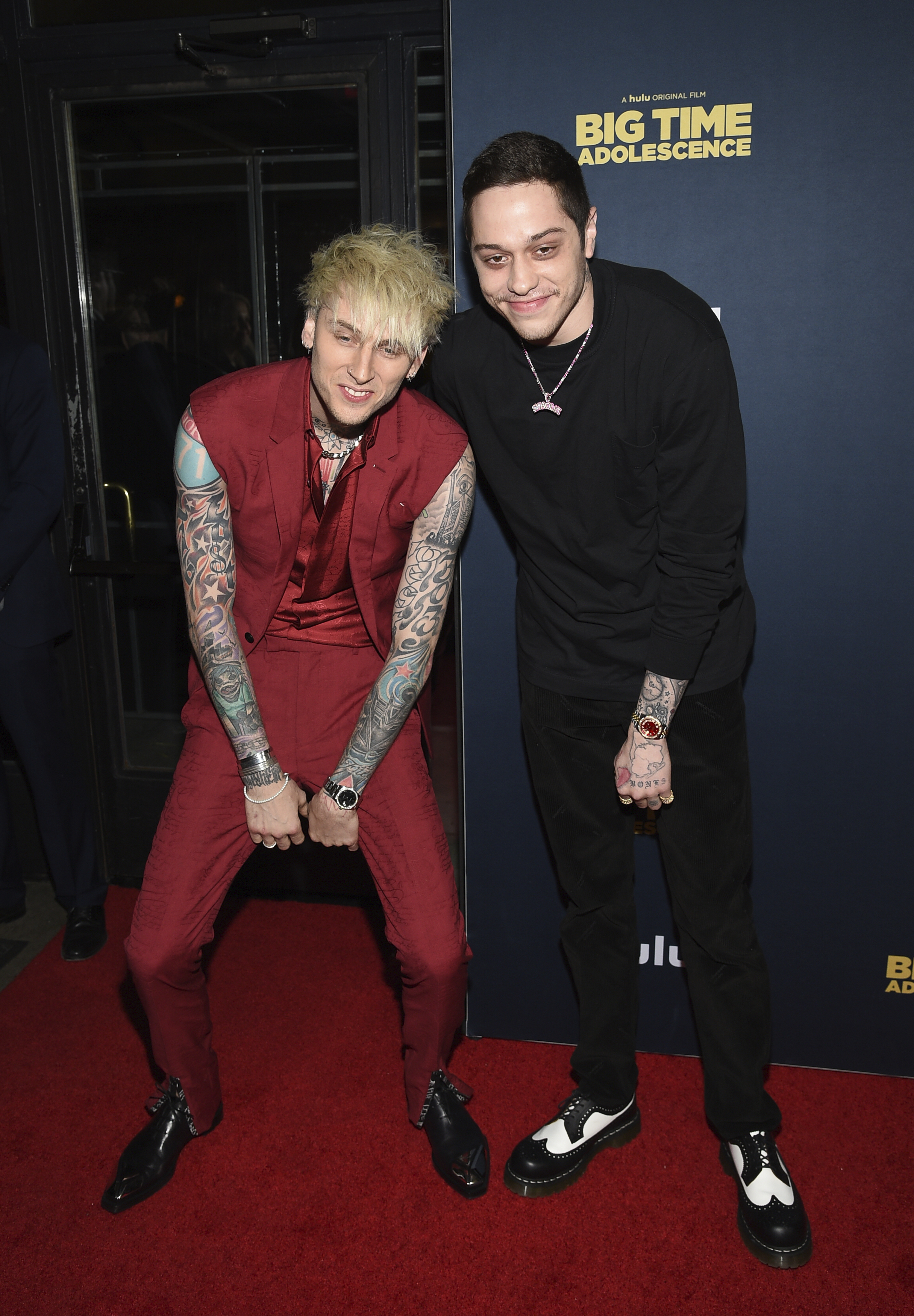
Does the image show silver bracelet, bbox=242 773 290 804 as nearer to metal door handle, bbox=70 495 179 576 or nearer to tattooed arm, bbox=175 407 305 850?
tattooed arm, bbox=175 407 305 850

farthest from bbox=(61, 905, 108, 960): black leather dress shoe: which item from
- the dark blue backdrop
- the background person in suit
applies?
the dark blue backdrop

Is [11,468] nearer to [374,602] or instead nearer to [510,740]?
[374,602]

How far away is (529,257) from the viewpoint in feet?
5.33

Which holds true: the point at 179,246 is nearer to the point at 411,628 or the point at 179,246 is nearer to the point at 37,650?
the point at 37,650

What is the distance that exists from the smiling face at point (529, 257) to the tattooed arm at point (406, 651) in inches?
13.0

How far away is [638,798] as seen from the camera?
184 centimetres

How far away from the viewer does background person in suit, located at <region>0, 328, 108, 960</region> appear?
8.45 feet

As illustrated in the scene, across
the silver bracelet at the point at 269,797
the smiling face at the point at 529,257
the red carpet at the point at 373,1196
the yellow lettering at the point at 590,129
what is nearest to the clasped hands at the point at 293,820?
the silver bracelet at the point at 269,797

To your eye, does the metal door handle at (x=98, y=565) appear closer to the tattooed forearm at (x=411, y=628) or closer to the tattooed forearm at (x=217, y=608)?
the tattooed forearm at (x=217, y=608)

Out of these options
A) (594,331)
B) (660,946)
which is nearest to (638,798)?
(660,946)

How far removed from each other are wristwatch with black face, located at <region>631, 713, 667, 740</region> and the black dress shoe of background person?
1.19 metres

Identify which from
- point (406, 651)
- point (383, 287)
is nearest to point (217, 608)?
point (406, 651)

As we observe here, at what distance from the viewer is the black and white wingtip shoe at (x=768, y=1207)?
185 cm

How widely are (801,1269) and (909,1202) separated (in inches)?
11.7
